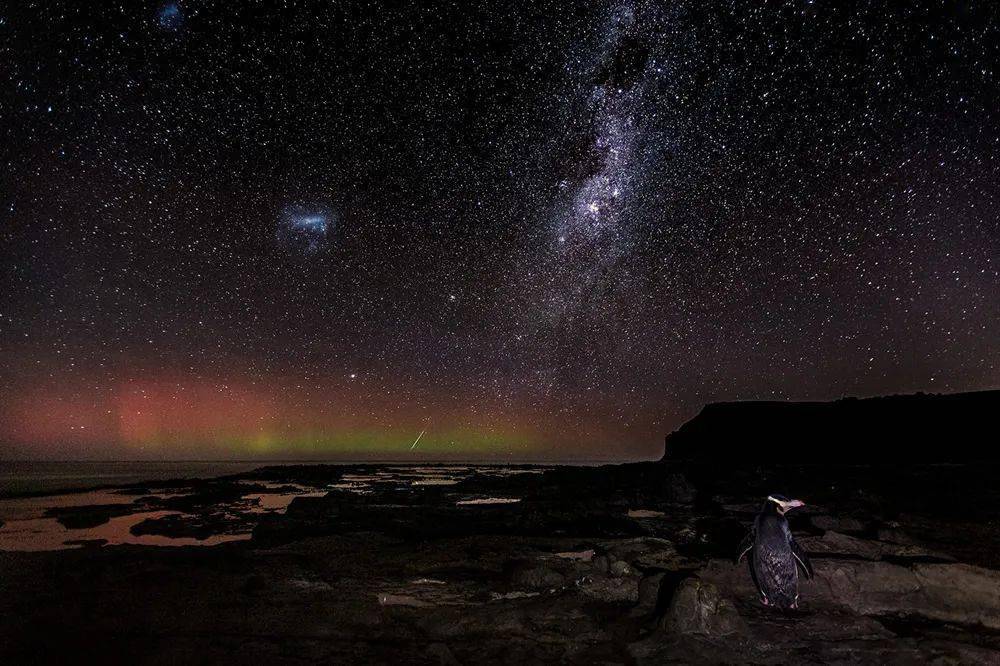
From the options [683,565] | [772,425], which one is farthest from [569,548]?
[772,425]

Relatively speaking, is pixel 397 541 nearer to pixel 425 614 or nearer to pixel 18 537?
pixel 425 614

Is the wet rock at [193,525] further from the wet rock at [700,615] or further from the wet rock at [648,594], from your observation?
the wet rock at [700,615]

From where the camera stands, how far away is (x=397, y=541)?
1254 cm

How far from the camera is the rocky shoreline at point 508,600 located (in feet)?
19.0

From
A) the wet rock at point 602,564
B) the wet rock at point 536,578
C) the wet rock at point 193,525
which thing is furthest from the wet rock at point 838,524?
the wet rock at point 193,525

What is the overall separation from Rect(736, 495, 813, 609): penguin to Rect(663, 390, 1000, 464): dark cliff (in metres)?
40.9

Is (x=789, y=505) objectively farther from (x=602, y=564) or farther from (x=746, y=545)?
(x=602, y=564)

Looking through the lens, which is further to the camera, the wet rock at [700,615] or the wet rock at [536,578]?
the wet rock at [536,578]

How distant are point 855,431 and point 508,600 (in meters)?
59.8

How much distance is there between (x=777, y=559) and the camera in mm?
7266

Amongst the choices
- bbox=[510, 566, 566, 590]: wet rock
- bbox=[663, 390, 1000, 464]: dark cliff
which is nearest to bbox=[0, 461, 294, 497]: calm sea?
bbox=[510, 566, 566, 590]: wet rock

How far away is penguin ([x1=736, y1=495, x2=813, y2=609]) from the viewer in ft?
23.6

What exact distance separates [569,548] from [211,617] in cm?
764

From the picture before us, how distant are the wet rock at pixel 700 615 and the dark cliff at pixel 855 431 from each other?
42790 mm
